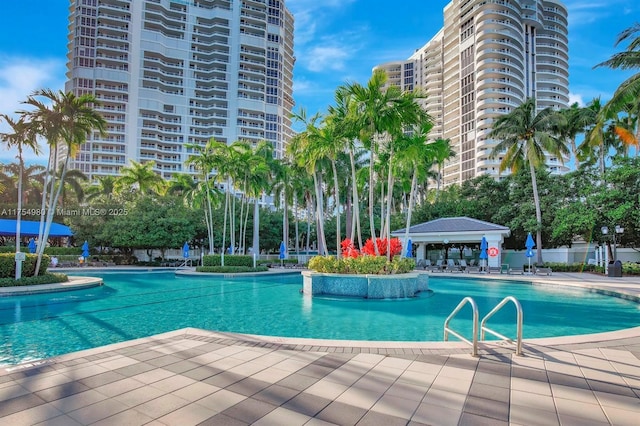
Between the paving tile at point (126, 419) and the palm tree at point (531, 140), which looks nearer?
the paving tile at point (126, 419)

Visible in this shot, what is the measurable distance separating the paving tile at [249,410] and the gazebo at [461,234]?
2712 centimetres

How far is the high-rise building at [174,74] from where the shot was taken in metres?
69.9

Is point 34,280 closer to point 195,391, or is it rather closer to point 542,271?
point 195,391

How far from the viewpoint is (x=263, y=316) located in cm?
1038

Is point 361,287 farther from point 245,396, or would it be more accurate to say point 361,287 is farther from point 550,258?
point 550,258

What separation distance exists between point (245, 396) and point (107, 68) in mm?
82003

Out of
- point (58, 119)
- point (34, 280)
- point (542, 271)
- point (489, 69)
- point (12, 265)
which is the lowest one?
point (542, 271)

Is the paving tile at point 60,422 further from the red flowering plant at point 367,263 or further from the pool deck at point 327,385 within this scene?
the red flowering plant at point 367,263

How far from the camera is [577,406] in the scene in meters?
3.66

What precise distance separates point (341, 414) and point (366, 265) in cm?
1097

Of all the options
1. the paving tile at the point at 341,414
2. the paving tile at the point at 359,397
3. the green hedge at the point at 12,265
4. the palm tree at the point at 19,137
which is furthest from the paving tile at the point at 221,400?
the green hedge at the point at 12,265

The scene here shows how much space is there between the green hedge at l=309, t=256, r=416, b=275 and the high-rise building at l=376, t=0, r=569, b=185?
205 feet

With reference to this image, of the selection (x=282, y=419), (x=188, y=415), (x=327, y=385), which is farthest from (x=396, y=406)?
(x=188, y=415)

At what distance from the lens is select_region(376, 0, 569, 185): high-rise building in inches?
2948
